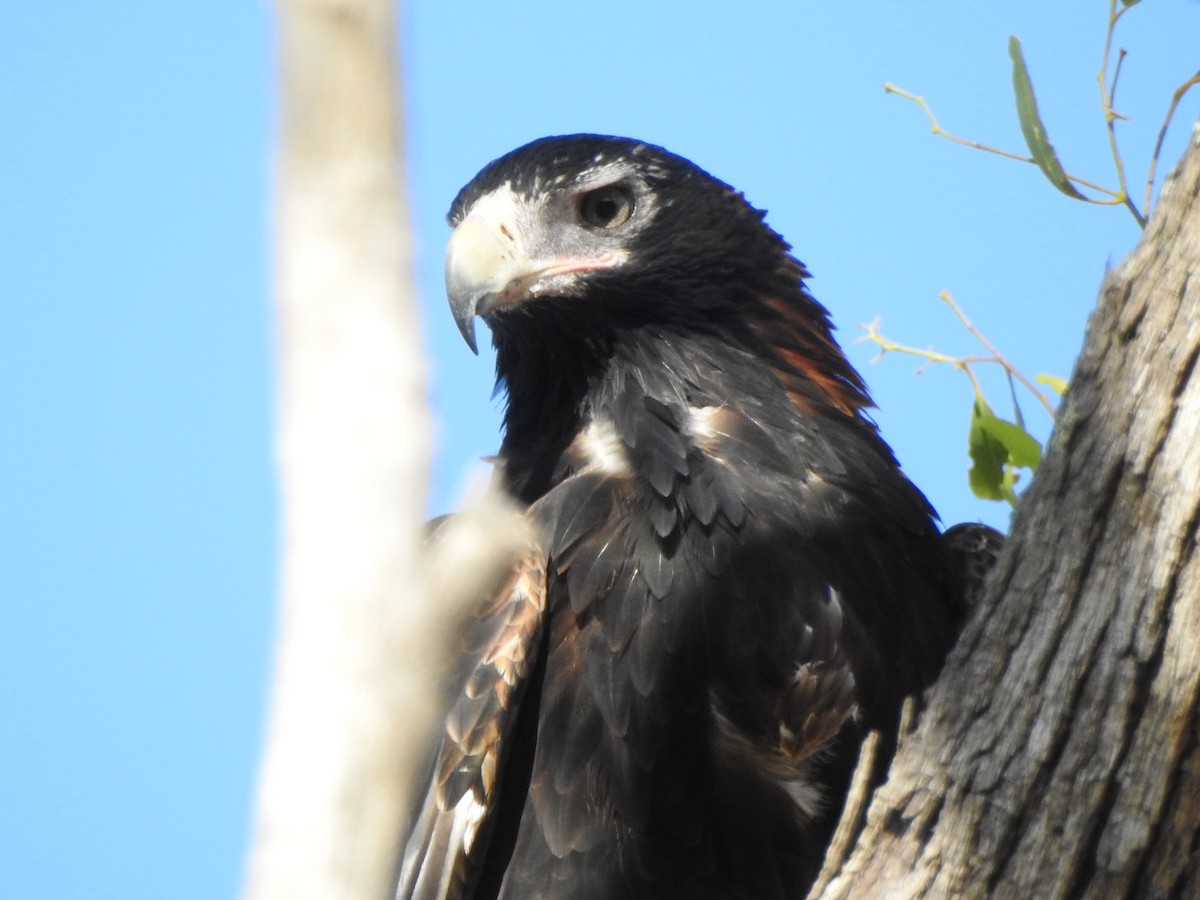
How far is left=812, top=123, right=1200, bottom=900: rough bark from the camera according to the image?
239cm

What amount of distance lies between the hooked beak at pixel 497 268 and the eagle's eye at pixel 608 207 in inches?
4.5

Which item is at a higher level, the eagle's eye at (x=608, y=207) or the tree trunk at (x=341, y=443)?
the eagle's eye at (x=608, y=207)

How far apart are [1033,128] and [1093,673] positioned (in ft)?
5.64

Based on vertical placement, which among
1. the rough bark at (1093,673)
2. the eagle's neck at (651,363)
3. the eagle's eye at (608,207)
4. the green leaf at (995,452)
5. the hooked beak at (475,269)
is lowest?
the rough bark at (1093,673)

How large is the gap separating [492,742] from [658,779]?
408 millimetres

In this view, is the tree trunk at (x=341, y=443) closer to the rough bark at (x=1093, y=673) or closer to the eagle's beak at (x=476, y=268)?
the rough bark at (x=1093, y=673)

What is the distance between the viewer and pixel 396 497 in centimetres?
162

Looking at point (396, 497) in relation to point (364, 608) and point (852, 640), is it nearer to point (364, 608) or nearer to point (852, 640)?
point (364, 608)

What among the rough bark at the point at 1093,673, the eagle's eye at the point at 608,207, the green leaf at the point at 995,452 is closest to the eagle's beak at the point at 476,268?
the eagle's eye at the point at 608,207

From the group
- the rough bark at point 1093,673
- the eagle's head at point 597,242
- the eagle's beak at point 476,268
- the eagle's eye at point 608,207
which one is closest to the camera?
the rough bark at point 1093,673

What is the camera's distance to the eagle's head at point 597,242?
421 centimetres

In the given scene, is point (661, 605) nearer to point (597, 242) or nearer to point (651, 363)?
point (651, 363)

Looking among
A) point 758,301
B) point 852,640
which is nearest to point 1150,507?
point 852,640

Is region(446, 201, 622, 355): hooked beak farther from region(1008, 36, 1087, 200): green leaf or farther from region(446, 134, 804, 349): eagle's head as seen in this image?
region(1008, 36, 1087, 200): green leaf
